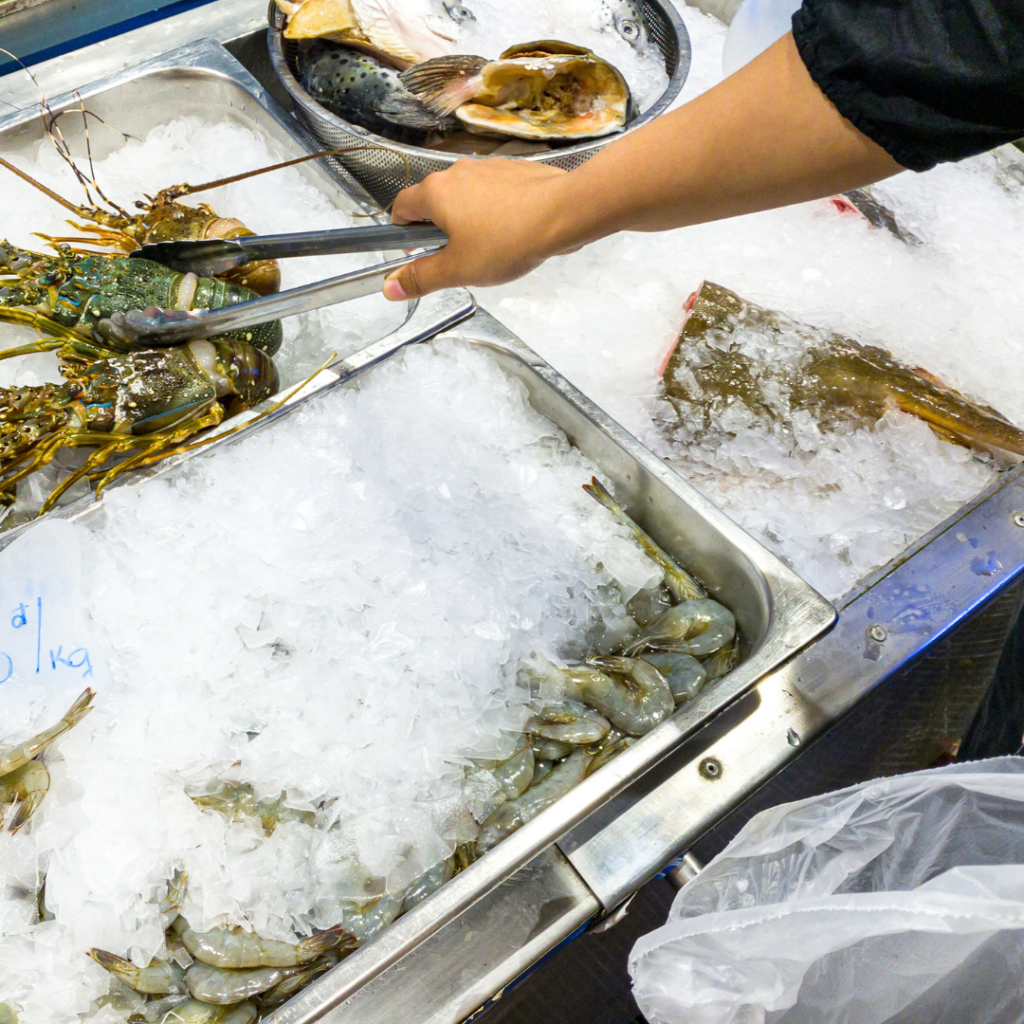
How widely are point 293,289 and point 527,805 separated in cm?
112

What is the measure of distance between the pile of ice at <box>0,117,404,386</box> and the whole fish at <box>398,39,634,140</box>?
18.5 inches

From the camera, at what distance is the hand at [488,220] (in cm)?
134

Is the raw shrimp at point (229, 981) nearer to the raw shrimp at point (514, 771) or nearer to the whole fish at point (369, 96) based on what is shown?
the raw shrimp at point (514, 771)

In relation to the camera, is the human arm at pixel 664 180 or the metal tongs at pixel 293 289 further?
the metal tongs at pixel 293 289

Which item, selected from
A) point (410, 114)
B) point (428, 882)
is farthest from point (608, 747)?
point (410, 114)

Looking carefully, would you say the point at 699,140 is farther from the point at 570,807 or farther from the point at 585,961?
the point at 585,961

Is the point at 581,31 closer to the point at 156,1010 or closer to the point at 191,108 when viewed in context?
the point at 191,108

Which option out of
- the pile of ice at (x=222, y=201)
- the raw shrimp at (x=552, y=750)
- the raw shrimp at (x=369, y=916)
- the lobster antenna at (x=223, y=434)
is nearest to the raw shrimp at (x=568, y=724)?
the raw shrimp at (x=552, y=750)

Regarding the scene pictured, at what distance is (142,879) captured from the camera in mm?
1214

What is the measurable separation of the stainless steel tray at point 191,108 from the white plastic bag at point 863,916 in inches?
65.3

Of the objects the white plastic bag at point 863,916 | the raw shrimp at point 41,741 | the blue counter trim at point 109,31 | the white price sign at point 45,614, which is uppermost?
the blue counter trim at point 109,31

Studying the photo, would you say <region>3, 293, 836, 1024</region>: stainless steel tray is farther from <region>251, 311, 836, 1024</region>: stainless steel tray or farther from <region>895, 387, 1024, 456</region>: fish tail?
<region>895, 387, 1024, 456</region>: fish tail

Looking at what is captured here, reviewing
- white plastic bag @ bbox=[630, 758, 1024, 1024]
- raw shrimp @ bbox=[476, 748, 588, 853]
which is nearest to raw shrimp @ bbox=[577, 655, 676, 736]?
raw shrimp @ bbox=[476, 748, 588, 853]

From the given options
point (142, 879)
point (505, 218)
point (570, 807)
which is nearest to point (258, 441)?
point (505, 218)
